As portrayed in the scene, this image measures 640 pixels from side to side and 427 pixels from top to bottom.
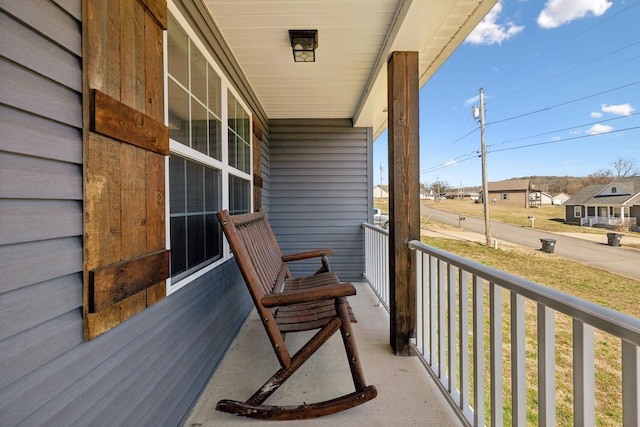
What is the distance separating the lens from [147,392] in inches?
48.0

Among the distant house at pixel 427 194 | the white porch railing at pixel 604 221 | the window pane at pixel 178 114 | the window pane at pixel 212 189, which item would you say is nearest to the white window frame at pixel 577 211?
the white porch railing at pixel 604 221

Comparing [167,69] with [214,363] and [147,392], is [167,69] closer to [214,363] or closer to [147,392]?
[147,392]

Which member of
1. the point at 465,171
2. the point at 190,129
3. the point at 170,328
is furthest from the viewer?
the point at 465,171

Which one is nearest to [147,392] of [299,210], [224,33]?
[224,33]

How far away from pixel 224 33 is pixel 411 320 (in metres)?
2.48

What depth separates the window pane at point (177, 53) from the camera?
5.10ft

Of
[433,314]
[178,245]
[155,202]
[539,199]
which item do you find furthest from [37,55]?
[539,199]

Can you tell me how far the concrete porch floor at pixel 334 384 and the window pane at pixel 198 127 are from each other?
4.81ft

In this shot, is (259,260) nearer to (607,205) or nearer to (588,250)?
(588,250)

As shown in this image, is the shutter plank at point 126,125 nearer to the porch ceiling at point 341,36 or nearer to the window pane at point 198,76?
the window pane at point 198,76

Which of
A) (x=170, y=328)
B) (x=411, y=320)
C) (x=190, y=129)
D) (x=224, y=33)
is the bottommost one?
(x=411, y=320)

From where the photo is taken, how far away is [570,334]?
14.4ft

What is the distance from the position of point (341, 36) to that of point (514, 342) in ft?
7.14

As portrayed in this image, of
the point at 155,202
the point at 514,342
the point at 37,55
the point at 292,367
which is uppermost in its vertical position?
the point at 37,55
